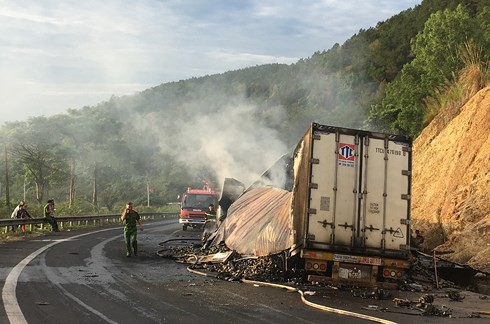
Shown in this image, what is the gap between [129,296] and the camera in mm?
9977

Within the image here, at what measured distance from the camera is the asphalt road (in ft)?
26.9

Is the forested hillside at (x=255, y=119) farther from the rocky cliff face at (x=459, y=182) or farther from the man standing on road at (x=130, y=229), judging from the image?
the man standing on road at (x=130, y=229)

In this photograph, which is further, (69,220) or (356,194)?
(69,220)

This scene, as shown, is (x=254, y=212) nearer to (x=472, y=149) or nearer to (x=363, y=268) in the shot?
(x=363, y=268)

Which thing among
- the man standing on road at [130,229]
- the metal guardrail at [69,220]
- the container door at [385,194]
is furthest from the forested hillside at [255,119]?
the container door at [385,194]

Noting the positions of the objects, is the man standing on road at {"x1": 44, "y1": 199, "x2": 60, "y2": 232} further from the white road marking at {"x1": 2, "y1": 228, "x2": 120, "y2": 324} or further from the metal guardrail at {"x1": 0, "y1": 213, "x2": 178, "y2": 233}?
the white road marking at {"x1": 2, "y1": 228, "x2": 120, "y2": 324}

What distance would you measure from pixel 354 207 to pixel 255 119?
95.9 ft

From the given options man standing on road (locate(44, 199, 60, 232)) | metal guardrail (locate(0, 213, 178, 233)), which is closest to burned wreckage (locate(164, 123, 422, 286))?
metal guardrail (locate(0, 213, 178, 233))

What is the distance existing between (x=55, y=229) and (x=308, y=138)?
21193 mm

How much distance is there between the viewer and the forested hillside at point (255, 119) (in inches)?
1297

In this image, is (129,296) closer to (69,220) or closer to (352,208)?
(352,208)

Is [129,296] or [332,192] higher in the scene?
[332,192]

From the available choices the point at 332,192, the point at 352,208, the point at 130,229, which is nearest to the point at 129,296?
the point at 332,192

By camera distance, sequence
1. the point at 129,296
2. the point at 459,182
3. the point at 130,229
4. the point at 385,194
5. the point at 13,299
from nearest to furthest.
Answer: the point at 13,299
the point at 129,296
the point at 385,194
the point at 130,229
the point at 459,182
